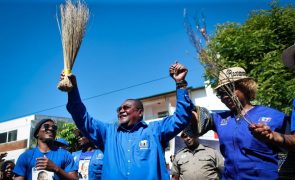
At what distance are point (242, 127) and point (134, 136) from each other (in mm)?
1111

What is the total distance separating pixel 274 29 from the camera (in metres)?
14.6

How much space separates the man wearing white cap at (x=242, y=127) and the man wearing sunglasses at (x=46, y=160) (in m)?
1.86

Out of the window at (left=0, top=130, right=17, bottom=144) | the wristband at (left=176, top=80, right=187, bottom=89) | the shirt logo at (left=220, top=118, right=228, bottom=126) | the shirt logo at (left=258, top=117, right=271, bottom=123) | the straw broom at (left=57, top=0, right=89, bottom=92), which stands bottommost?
the shirt logo at (left=258, top=117, right=271, bottom=123)

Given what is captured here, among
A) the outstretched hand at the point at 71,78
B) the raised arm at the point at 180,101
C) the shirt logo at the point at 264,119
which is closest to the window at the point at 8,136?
the outstretched hand at the point at 71,78

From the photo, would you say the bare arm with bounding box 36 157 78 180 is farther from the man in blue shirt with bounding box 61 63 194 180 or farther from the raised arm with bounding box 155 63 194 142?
the raised arm with bounding box 155 63 194 142

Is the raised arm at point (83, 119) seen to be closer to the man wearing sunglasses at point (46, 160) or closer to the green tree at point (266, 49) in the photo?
the man wearing sunglasses at point (46, 160)

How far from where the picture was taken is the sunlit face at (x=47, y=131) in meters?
4.48

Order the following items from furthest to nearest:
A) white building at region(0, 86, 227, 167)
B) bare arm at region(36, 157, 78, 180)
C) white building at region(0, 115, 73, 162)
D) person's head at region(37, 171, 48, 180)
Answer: white building at region(0, 115, 73, 162) < white building at region(0, 86, 227, 167) < person's head at region(37, 171, 48, 180) < bare arm at region(36, 157, 78, 180)

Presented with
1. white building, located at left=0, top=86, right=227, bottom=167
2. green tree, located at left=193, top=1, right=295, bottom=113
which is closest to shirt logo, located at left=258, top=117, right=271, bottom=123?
green tree, located at left=193, top=1, right=295, bottom=113

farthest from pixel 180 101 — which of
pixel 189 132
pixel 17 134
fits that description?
pixel 17 134

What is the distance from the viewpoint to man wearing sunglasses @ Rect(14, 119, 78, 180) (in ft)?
12.5

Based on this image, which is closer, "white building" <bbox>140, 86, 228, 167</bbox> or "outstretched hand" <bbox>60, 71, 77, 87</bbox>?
"outstretched hand" <bbox>60, 71, 77, 87</bbox>

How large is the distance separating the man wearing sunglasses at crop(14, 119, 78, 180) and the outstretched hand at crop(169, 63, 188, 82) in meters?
1.85

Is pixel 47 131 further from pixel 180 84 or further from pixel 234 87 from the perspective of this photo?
pixel 234 87
